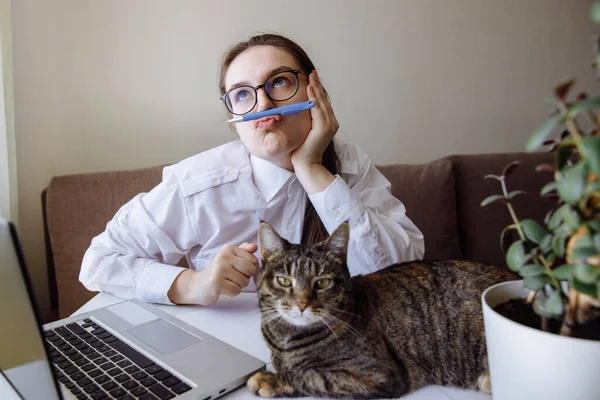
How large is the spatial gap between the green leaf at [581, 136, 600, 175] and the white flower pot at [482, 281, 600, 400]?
158 millimetres

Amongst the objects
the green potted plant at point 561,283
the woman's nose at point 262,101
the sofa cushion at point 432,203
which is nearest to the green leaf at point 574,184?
the green potted plant at point 561,283

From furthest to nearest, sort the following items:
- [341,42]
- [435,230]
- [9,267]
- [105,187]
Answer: [341,42]
[435,230]
[105,187]
[9,267]

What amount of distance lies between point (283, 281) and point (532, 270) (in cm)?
36

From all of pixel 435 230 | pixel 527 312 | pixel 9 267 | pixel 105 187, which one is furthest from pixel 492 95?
pixel 9 267

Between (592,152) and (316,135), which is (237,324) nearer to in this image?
(316,135)

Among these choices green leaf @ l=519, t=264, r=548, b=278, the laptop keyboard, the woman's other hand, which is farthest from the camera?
the woman's other hand

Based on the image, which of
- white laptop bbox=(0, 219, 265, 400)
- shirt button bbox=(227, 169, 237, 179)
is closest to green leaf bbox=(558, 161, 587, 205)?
white laptop bbox=(0, 219, 265, 400)

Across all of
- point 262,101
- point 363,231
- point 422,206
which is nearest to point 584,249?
point 363,231

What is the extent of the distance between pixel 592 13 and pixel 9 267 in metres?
0.54

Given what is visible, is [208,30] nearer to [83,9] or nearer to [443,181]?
[83,9]

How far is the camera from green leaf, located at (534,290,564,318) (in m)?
0.39

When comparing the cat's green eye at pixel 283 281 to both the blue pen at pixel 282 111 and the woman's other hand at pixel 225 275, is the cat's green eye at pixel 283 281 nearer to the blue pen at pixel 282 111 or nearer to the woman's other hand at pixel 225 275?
the woman's other hand at pixel 225 275

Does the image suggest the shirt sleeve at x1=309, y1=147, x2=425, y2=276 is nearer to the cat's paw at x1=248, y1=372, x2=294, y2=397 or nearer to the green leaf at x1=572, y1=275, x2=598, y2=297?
the cat's paw at x1=248, y1=372, x2=294, y2=397

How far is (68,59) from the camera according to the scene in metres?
1.51
